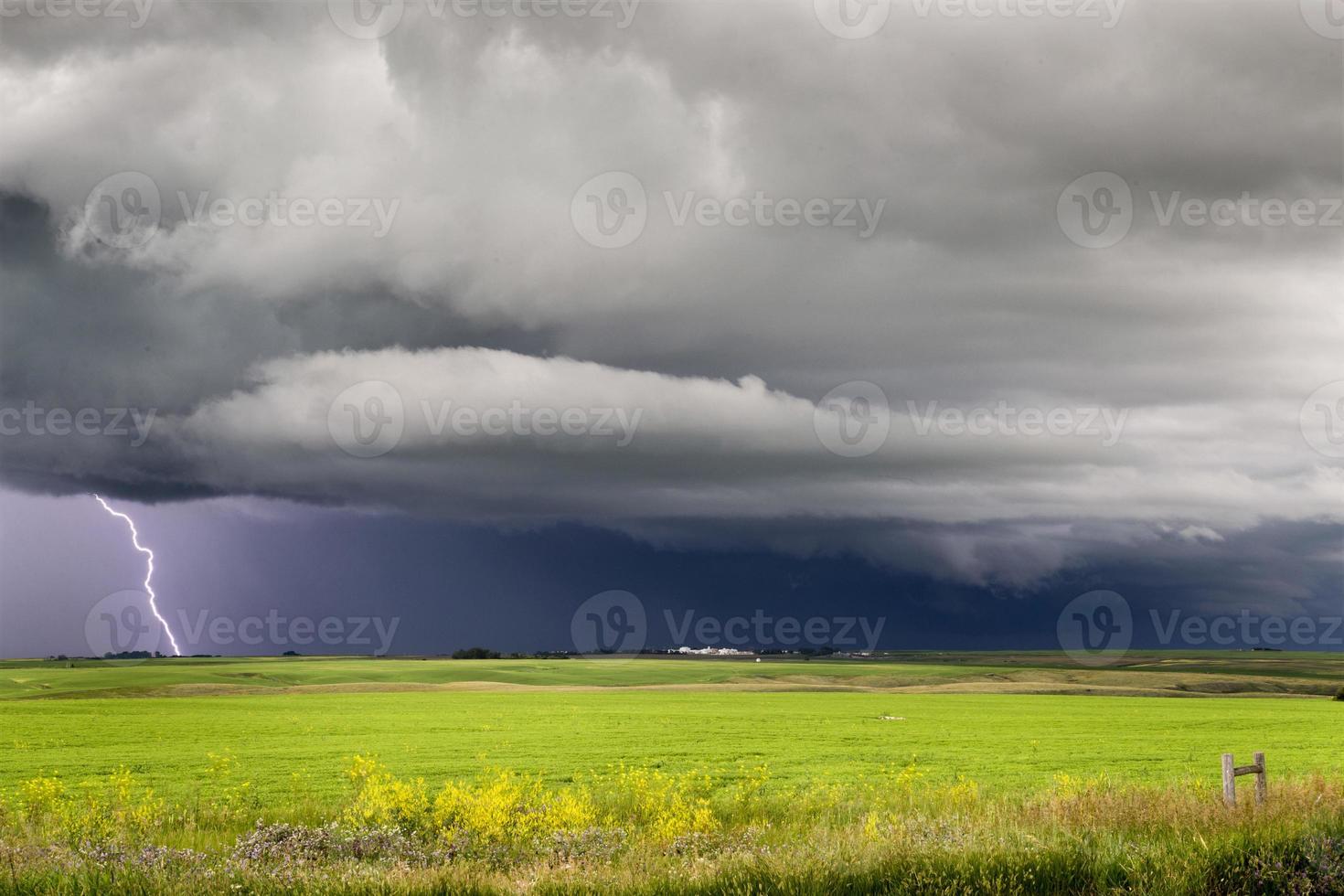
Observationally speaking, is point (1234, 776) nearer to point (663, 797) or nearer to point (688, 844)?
point (688, 844)

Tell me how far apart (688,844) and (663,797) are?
5305 mm

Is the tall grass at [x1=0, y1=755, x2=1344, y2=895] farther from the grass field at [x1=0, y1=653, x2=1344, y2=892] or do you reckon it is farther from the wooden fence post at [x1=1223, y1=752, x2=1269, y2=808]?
the wooden fence post at [x1=1223, y1=752, x2=1269, y2=808]

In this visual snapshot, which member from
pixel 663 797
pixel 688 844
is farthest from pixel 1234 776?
pixel 663 797

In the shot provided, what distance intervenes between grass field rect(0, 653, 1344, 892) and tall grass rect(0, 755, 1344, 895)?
0.08 metres

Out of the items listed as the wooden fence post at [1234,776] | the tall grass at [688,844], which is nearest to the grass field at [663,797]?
the tall grass at [688,844]

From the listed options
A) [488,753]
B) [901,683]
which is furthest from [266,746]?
[901,683]

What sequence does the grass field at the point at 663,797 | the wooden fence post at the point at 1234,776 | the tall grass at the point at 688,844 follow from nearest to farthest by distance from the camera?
the tall grass at the point at 688,844
the grass field at the point at 663,797
the wooden fence post at the point at 1234,776

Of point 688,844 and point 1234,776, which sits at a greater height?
point 1234,776

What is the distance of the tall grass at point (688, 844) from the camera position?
14.3 m

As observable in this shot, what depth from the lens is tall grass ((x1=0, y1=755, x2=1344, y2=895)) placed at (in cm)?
1430

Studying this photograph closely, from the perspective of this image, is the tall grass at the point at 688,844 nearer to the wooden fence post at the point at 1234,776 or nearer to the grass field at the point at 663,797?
the grass field at the point at 663,797

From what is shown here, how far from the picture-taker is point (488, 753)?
4719 centimetres

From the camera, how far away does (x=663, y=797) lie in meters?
24.5

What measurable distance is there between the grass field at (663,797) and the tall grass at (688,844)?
3.1 inches
